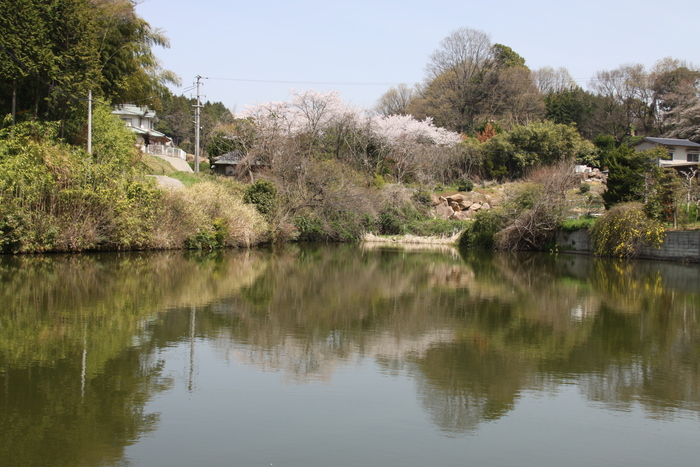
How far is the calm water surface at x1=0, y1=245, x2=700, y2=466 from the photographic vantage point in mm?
5406

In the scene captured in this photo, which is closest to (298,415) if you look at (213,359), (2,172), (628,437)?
(213,359)

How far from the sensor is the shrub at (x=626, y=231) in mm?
28688

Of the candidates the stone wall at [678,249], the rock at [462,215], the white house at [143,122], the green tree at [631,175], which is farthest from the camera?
the white house at [143,122]

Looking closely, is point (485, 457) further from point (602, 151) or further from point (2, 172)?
point (602, 151)

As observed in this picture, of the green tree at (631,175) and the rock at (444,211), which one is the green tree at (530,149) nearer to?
the rock at (444,211)

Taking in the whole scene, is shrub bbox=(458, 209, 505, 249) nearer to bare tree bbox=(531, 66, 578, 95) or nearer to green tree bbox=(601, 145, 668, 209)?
green tree bbox=(601, 145, 668, 209)

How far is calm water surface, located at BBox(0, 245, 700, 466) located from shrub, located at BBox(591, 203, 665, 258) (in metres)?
14.3

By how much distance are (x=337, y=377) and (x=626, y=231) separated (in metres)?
25.8

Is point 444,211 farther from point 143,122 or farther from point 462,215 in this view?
point 143,122

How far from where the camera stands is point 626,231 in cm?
2939

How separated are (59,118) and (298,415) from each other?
29.1 m

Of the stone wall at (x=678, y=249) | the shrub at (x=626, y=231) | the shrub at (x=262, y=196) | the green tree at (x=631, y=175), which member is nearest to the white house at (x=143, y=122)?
the shrub at (x=262, y=196)

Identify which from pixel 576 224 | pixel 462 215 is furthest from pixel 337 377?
pixel 462 215

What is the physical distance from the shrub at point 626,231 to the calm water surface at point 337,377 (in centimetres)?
1431
